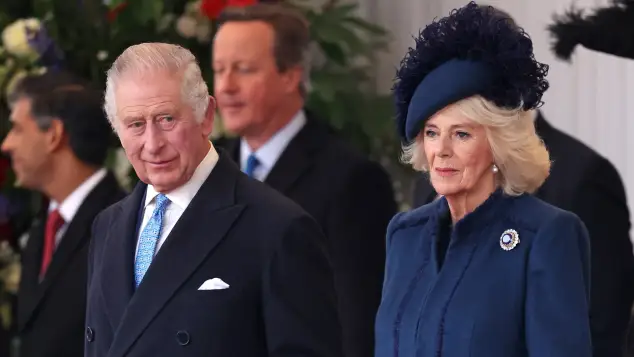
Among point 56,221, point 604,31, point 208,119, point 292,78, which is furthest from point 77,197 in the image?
point 604,31

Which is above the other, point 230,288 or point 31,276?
point 31,276

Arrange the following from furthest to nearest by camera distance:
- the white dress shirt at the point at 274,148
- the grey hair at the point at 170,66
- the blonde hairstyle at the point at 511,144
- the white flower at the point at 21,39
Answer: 1. the white flower at the point at 21,39
2. the white dress shirt at the point at 274,148
3. the grey hair at the point at 170,66
4. the blonde hairstyle at the point at 511,144

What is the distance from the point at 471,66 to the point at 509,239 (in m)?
0.37

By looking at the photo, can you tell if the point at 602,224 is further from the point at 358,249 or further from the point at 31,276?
the point at 31,276

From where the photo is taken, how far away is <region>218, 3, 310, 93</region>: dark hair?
5.05 meters

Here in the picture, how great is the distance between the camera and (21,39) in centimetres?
609

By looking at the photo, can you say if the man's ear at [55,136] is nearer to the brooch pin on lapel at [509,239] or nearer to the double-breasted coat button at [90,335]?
the double-breasted coat button at [90,335]

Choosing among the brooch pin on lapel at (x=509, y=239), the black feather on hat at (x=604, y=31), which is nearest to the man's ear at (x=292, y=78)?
the black feather on hat at (x=604, y=31)

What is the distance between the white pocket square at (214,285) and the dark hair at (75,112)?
1.93 meters

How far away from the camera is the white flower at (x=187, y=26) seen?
6.30 metres

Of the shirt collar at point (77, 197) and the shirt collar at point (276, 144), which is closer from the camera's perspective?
the shirt collar at point (276, 144)

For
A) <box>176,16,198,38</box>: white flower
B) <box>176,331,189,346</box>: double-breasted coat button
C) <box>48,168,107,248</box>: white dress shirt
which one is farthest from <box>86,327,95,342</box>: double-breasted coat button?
<box>176,16,198,38</box>: white flower

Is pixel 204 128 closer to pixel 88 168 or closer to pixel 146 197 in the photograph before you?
pixel 146 197

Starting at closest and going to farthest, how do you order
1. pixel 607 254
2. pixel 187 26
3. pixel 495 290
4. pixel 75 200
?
1. pixel 495 290
2. pixel 607 254
3. pixel 75 200
4. pixel 187 26
